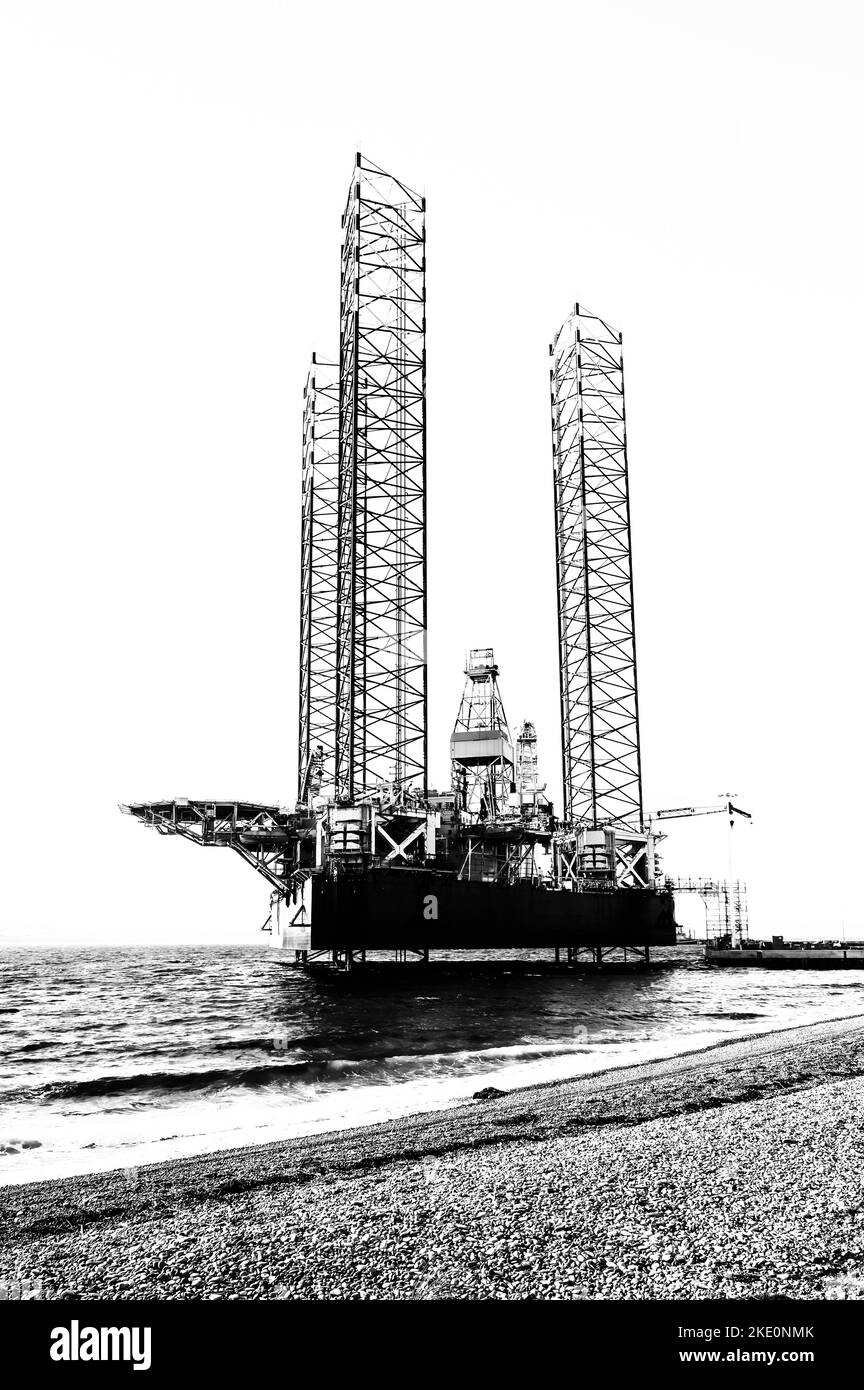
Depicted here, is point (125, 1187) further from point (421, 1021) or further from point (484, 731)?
point (484, 731)

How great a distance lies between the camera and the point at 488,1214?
6516 millimetres

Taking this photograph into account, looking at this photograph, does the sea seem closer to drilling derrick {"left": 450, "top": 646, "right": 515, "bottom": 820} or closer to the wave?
the wave

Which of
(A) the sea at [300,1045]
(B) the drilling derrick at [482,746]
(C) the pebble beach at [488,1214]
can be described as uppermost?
(B) the drilling derrick at [482,746]

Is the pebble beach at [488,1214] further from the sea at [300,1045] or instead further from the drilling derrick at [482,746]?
the drilling derrick at [482,746]

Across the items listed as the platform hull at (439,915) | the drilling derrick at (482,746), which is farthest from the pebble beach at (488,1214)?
the drilling derrick at (482,746)

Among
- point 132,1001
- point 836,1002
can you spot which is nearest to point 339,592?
point 132,1001

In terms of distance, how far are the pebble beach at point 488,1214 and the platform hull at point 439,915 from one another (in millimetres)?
37163

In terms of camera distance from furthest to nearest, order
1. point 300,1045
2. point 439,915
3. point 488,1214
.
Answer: point 439,915 < point 300,1045 < point 488,1214

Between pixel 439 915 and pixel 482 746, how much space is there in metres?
16.7

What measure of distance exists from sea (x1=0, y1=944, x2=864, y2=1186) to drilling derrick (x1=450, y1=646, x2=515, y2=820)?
16.8m

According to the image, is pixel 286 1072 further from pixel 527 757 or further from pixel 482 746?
pixel 527 757

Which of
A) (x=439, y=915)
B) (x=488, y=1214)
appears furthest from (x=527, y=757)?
(x=488, y=1214)

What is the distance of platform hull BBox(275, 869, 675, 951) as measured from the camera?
47.7 m

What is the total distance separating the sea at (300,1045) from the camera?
44.3 feet
